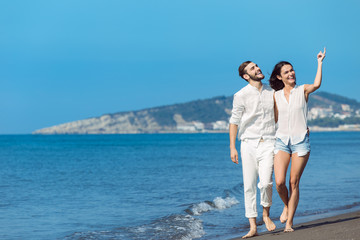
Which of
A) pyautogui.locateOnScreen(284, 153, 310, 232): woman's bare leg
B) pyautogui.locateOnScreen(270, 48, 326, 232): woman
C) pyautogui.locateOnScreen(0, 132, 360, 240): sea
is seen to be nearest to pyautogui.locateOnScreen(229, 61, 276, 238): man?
pyautogui.locateOnScreen(270, 48, 326, 232): woman

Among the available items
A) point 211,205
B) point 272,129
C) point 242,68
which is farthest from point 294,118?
point 211,205

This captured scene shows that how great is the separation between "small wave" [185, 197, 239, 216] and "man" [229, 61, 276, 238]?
488 centimetres

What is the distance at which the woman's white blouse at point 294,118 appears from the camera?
594 cm

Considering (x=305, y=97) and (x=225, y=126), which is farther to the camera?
(x=225, y=126)

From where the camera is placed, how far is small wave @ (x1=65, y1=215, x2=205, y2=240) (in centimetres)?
843

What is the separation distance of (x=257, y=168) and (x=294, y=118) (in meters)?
0.77

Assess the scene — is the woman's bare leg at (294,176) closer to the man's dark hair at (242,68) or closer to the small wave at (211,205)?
the man's dark hair at (242,68)

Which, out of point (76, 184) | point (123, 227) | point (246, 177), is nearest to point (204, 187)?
point (76, 184)

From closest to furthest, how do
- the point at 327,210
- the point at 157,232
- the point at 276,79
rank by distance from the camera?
the point at 276,79 → the point at 157,232 → the point at 327,210

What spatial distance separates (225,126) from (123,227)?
609ft

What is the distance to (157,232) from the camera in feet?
29.0

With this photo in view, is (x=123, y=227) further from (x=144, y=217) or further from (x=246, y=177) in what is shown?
(x=246, y=177)

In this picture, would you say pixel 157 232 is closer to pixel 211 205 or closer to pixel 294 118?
pixel 211 205

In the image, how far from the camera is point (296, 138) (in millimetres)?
5938
